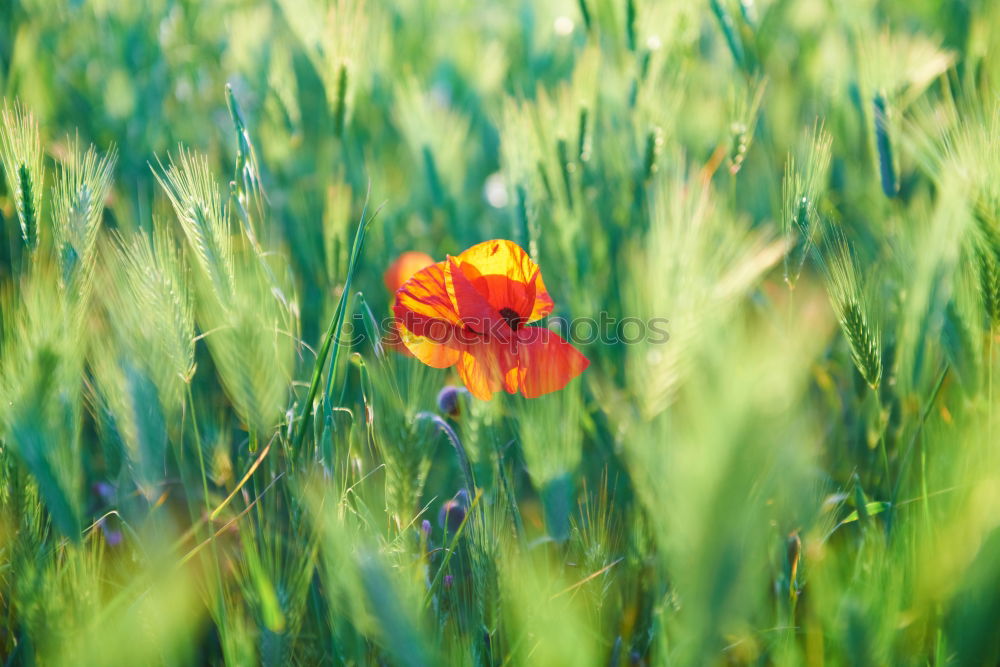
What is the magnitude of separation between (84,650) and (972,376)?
730mm

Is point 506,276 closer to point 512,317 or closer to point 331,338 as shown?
point 512,317

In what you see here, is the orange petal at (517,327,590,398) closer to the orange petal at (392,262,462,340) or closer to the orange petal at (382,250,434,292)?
the orange petal at (392,262,462,340)

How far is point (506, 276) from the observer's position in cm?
68

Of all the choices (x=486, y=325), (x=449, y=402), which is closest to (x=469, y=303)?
(x=486, y=325)

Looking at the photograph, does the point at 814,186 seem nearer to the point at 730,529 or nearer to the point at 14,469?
the point at 730,529

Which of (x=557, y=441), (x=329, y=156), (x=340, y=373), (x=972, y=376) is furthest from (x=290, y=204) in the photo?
(x=972, y=376)

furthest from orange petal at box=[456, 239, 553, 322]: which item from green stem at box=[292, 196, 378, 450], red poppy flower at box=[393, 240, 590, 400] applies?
green stem at box=[292, 196, 378, 450]

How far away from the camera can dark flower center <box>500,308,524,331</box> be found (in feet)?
2.29

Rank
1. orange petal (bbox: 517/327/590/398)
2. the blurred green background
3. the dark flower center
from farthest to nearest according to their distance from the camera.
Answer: the dark flower center → orange petal (bbox: 517/327/590/398) → the blurred green background

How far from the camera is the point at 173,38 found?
1.54 meters

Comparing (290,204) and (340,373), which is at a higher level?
(290,204)

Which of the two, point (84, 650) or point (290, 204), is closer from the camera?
point (84, 650)

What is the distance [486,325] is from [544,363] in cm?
7

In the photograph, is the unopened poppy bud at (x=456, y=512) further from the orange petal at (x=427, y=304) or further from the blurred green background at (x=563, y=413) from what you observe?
the orange petal at (x=427, y=304)
